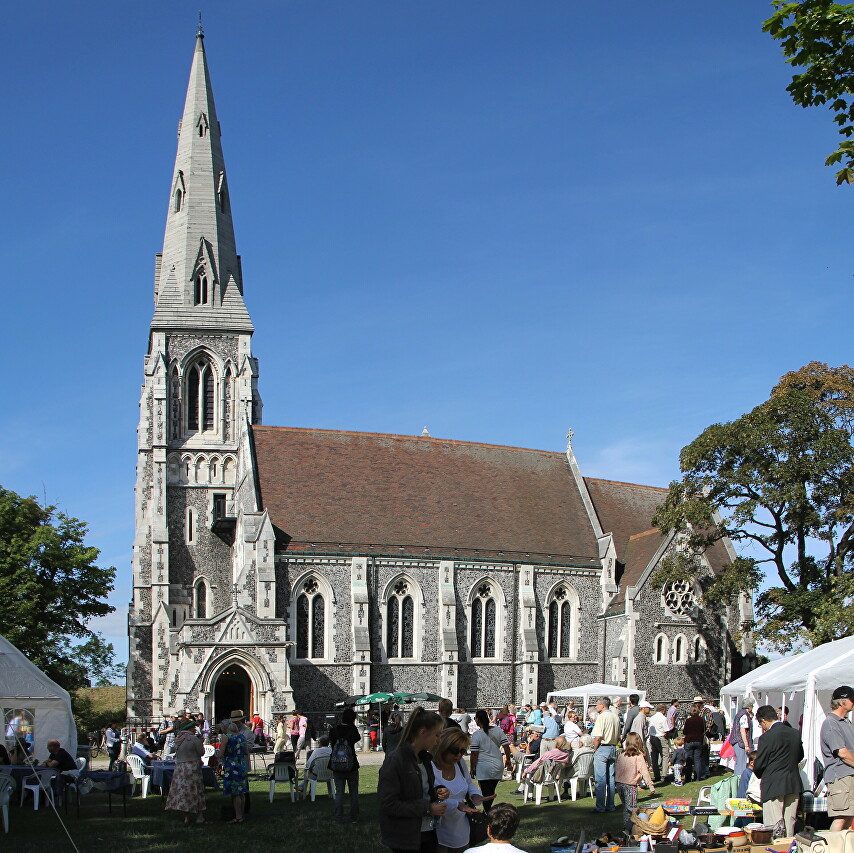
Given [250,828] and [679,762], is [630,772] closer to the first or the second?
[250,828]

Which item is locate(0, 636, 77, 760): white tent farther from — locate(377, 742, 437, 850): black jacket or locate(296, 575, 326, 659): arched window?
locate(296, 575, 326, 659): arched window

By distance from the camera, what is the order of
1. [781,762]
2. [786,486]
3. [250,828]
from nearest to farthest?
[781,762] < [250,828] < [786,486]

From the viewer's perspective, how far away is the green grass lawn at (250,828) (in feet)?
44.2

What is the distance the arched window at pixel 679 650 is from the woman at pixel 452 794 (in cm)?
3221

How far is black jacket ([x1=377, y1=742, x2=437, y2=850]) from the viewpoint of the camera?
783 centimetres

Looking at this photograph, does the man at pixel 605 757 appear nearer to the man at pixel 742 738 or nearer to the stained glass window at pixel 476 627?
the man at pixel 742 738

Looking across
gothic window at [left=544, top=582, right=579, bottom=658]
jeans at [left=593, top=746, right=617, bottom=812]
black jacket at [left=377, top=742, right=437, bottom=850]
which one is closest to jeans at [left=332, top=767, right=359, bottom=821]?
jeans at [left=593, top=746, right=617, bottom=812]

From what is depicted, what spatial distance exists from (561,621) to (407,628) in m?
6.31

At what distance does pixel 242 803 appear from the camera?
51.6 ft

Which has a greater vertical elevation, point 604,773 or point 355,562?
point 355,562

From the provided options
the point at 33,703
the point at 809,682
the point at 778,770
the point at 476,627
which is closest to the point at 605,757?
the point at 809,682

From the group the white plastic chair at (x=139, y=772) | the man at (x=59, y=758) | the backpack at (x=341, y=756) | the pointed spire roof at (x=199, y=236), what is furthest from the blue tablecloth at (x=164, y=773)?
the pointed spire roof at (x=199, y=236)

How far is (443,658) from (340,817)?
72.5 feet

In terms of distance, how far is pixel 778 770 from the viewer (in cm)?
1172
